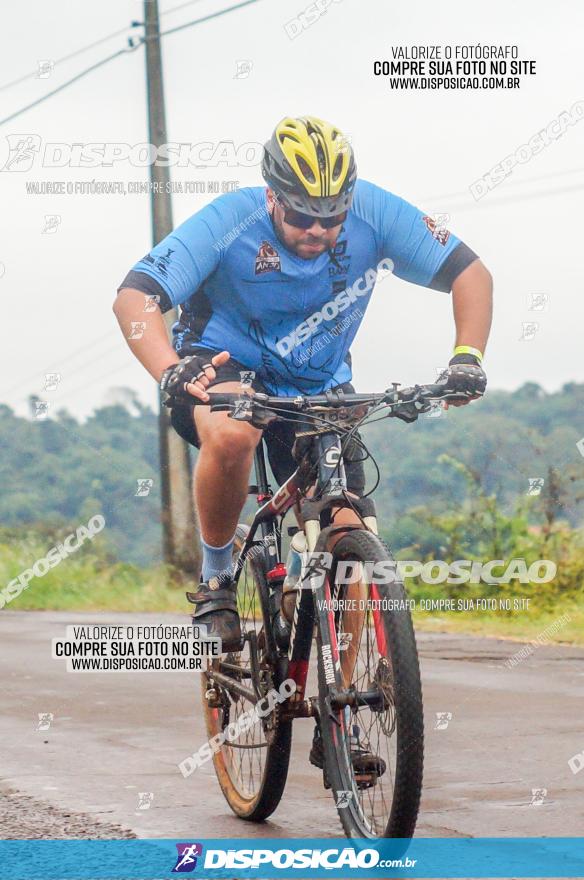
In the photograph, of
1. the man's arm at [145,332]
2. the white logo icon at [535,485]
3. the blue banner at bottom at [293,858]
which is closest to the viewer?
the blue banner at bottom at [293,858]

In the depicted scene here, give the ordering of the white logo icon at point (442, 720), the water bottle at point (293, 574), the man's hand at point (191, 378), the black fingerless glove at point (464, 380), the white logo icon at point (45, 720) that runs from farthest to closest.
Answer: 1. the white logo icon at point (45, 720)
2. the white logo icon at point (442, 720)
3. the water bottle at point (293, 574)
4. the black fingerless glove at point (464, 380)
5. the man's hand at point (191, 378)

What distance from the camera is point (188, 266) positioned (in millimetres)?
4848

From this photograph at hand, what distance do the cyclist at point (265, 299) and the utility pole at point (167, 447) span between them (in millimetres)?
9185

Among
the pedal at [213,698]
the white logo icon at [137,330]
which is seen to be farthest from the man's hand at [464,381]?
the pedal at [213,698]

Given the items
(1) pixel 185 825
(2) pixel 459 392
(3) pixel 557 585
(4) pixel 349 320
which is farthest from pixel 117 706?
(3) pixel 557 585

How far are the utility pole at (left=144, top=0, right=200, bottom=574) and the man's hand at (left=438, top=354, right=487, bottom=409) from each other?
A: 32.8 ft

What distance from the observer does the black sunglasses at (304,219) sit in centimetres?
464

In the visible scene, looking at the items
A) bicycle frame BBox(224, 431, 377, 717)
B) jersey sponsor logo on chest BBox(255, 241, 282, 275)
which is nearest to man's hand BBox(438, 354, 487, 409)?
bicycle frame BBox(224, 431, 377, 717)

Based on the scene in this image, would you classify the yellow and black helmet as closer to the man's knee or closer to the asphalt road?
the man's knee

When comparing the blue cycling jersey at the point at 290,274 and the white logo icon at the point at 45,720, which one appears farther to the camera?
the white logo icon at the point at 45,720

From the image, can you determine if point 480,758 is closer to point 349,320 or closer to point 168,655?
point 349,320

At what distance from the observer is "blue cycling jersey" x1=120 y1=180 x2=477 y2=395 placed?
490 cm

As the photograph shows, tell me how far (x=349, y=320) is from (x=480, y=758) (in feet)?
6.32

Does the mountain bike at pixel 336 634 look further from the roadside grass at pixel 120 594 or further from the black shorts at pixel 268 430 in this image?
the roadside grass at pixel 120 594
